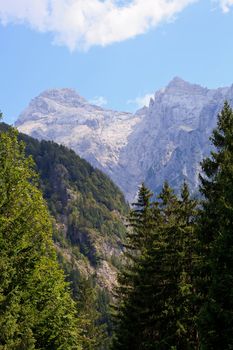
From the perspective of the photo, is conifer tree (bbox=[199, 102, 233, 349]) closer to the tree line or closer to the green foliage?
the tree line

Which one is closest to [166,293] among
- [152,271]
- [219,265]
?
[152,271]

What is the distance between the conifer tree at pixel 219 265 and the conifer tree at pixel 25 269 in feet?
23.8

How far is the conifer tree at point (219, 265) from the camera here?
20.4 m

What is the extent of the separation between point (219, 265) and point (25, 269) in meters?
8.91

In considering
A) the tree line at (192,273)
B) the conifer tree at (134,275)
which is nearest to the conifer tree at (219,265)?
the tree line at (192,273)

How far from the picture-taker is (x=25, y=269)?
21156mm

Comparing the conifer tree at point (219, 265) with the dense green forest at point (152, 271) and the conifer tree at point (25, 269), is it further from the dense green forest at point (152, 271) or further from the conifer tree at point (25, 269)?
the conifer tree at point (25, 269)

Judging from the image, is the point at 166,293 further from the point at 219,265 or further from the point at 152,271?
the point at 219,265

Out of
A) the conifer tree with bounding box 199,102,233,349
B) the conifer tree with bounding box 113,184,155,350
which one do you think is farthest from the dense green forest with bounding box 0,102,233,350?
the conifer tree with bounding box 113,184,155,350

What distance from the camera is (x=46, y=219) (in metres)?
23.5

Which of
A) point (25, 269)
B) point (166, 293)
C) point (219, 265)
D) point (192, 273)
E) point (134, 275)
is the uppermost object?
point (134, 275)

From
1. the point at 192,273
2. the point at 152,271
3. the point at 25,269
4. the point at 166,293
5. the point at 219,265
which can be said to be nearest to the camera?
the point at 25,269

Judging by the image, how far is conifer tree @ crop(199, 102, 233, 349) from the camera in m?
20.4

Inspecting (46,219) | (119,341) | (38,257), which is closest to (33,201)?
(46,219)
